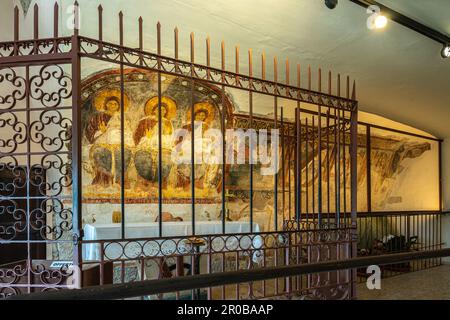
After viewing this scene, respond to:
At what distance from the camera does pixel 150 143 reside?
18.1 feet

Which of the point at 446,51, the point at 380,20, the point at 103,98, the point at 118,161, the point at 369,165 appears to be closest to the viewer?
the point at 380,20

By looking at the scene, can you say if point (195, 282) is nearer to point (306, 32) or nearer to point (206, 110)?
point (306, 32)

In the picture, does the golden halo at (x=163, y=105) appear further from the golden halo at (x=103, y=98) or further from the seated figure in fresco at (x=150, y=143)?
the golden halo at (x=103, y=98)

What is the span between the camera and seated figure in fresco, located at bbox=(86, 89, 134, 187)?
5164 millimetres

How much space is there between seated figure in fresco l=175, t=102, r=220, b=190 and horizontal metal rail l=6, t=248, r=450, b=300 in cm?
468

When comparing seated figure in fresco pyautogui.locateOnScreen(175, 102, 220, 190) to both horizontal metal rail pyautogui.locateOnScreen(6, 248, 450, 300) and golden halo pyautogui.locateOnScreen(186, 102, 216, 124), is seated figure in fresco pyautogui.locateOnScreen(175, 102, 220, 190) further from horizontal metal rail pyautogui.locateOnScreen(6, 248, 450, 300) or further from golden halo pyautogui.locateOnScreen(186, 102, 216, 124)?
horizontal metal rail pyautogui.locateOnScreen(6, 248, 450, 300)

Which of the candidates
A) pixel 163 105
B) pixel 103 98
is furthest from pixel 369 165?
pixel 103 98

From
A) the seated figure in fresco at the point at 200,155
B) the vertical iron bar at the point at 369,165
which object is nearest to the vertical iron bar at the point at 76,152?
the seated figure in fresco at the point at 200,155

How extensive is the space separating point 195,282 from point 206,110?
5077 millimetres


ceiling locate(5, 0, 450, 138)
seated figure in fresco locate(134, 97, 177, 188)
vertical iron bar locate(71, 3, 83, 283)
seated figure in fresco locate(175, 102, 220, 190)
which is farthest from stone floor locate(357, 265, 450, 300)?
vertical iron bar locate(71, 3, 83, 283)

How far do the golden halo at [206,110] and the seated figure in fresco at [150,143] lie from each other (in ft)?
1.21

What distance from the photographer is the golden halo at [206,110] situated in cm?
582
